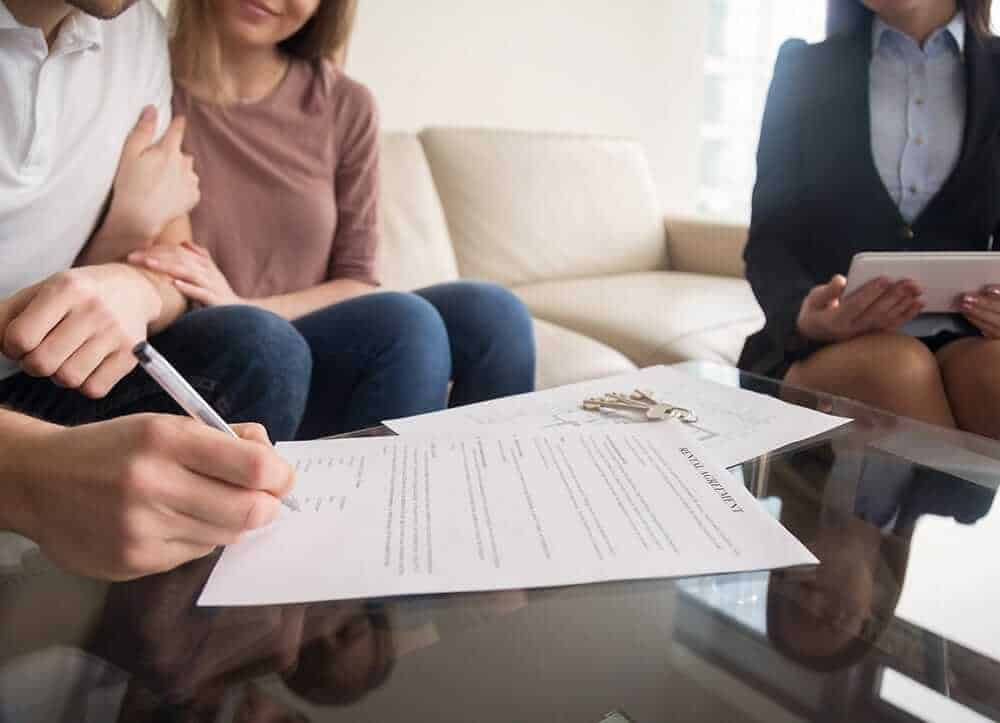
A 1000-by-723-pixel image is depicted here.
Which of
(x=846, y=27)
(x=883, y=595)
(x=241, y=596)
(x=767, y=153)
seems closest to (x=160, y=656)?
(x=241, y=596)

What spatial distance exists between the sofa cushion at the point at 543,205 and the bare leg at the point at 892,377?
3.40ft

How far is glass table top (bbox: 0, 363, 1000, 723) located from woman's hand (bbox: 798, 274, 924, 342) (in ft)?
1.33

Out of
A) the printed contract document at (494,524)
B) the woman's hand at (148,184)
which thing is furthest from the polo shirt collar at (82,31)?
the printed contract document at (494,524)

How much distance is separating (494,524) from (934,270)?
0.58 m

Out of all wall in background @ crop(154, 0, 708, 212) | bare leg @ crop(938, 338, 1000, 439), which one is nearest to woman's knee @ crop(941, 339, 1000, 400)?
bare leg @ crop(938, 338, 1000, 439)

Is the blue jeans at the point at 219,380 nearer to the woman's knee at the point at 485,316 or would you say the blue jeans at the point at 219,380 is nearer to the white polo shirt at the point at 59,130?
the white polo shirt at the point at 59,130

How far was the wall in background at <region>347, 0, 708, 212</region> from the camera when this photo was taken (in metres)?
1.93

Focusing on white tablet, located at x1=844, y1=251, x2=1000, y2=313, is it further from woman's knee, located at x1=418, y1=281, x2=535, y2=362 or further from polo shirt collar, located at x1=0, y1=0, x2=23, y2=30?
polo shirt collar, located at x1=0, y1=0, x2=23, y2=30

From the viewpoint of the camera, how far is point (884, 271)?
0.77 m

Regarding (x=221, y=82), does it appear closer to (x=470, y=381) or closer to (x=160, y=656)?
(x=470, y=381)

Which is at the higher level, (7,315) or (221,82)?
(221,82)

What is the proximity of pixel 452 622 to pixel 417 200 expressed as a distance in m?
1.38

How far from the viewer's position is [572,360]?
4.11 feet

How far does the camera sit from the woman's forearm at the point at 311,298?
1011mm
